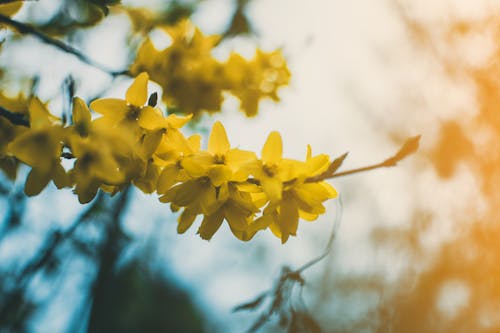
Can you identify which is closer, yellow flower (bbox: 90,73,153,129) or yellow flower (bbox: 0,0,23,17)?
yellow flower (bbox: 90,73,153,129)

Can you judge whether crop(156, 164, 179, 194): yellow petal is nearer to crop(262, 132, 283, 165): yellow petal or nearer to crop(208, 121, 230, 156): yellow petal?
crop(208, 121, 230, 156): yellow petal

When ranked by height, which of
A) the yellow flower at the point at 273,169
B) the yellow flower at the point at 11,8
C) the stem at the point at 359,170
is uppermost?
the stem at the point at 359,170

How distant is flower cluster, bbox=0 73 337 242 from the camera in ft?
3.15

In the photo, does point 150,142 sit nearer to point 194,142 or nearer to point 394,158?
point 194,142

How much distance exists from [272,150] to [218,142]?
15 centimetres

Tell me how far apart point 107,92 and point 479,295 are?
2808 mm

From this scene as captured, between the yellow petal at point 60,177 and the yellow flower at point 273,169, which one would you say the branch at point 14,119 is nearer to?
the yellow petal at point 60,177

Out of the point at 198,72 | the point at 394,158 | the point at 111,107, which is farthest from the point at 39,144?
the point at 198,72

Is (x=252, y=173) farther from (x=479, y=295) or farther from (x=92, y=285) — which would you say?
(x=479, y=295)

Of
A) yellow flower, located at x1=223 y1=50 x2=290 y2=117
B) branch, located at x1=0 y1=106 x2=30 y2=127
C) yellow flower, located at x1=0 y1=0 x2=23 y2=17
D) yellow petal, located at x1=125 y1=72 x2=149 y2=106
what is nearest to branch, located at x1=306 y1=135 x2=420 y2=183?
yellow petal, located at x1=125 y1=72 x2=149 y2=106

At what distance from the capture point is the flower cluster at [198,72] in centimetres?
182

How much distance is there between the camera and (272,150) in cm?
108

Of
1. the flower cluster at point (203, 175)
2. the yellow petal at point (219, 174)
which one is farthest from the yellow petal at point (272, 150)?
the yellow petal at point (219, 174)

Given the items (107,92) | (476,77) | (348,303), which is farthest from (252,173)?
(348,303)
